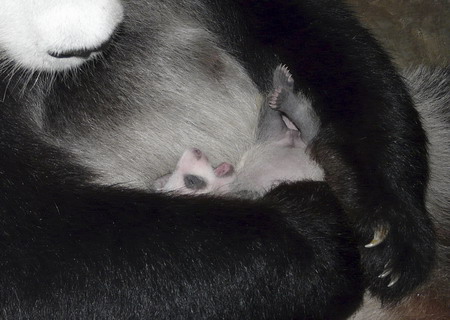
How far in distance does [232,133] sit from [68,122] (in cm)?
48

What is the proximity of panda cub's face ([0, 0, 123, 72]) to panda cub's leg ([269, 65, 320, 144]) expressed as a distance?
2.15 feet

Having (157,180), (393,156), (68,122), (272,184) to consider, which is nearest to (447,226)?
(393,156)

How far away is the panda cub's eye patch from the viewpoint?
7.70ft

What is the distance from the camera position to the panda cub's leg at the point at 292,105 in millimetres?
2469

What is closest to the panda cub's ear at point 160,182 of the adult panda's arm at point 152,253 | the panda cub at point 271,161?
the panda cub at point 271,161

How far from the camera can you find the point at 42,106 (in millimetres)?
2385

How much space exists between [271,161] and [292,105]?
156 mm

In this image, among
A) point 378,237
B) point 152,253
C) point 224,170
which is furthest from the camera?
point 224,170

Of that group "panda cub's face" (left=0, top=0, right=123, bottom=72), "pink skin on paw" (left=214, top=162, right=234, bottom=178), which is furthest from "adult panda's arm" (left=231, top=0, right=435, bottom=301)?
"panda cub's face" (left=0, top=0, right=123, bottom=72)

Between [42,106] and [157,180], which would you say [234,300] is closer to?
[157,180]

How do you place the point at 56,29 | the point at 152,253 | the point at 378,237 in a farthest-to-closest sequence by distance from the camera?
the point at 378,237, the point at 152,253, the point at 56,29

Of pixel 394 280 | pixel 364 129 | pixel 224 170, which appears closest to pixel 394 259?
pixel 394 280

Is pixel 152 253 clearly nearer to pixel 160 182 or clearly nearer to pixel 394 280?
pixel 160 182

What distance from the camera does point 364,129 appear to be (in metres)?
2.46
